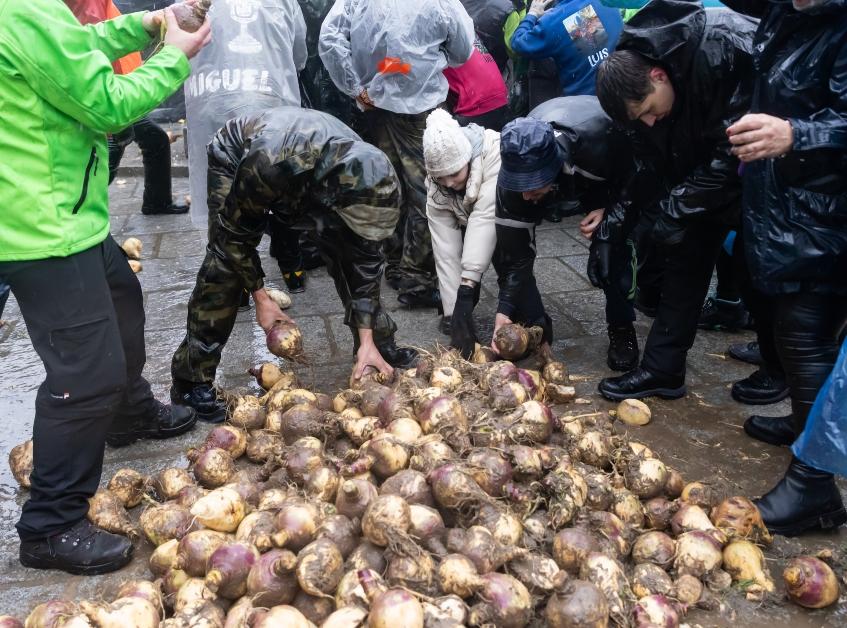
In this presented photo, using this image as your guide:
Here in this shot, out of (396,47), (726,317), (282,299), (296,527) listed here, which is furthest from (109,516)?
(726,317)

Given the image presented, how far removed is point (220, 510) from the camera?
294cm

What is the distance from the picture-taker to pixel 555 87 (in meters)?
6.68

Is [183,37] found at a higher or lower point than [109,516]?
higher

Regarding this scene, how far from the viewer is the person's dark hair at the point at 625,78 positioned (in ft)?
11.4

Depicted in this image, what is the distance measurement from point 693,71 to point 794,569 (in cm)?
219

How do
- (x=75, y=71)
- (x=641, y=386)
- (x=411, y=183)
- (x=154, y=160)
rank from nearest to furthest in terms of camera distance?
(x=75, y=71), (x=641, y=386), (x=411, y=183), (x=154, y=160)

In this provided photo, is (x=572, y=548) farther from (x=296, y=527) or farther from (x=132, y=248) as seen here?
(x=132, y=248)

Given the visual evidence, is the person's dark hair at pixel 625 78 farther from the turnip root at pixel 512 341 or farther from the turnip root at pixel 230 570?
the turnip root at pixel 230 570

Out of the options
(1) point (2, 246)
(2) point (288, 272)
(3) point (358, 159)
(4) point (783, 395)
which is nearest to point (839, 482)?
(4) point (783, 395)

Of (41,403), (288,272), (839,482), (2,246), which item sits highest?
(2,246)

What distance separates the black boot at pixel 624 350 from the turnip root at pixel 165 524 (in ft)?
9.01

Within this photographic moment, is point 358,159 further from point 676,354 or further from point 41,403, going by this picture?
point 676,354

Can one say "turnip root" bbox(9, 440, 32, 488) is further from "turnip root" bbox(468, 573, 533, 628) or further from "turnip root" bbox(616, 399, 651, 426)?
"turnip root" bbox(616, 399, 651, 426)

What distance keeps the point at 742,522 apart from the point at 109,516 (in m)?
2.59
